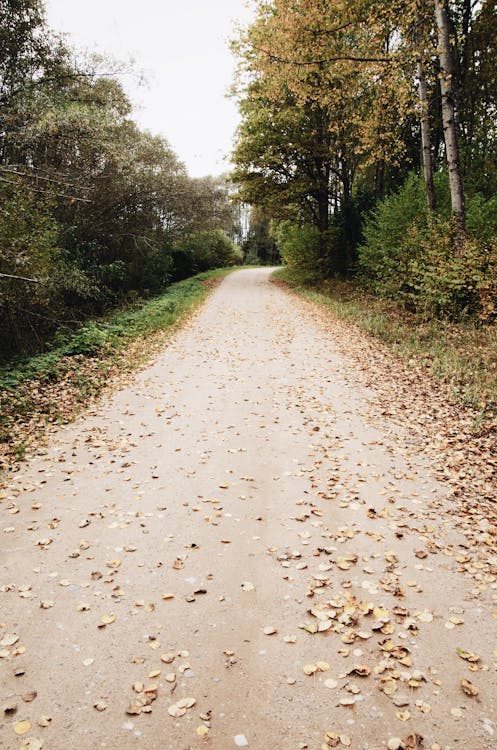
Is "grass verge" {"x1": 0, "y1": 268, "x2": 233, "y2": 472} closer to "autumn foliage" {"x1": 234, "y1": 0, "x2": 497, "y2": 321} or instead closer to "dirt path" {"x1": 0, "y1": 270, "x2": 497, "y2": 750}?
"dirt path" {"x1": 0, "y1": 270, "x2": 497, "y2": 750}

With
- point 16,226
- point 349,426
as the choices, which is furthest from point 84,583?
point 16,226

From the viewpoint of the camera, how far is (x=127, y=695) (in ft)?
9.69

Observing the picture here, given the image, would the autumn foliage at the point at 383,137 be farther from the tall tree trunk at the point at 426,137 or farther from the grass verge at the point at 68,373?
the grass verge at the point at 68,373

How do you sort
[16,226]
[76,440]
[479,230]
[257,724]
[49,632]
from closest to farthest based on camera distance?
[257,724]
[49,632]
[76,440]
[16,226]
[479,230]

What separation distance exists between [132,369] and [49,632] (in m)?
7.30

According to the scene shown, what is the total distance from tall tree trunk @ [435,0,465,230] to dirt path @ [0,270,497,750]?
24.9 ft

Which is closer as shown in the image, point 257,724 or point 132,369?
point 257,724

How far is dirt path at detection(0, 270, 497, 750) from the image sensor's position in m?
2.80

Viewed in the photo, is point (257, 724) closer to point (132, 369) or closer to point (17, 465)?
point (17, 465)

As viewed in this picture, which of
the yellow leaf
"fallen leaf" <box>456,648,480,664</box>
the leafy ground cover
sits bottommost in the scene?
"fallen leaf" <box>456,648,480,664</box>

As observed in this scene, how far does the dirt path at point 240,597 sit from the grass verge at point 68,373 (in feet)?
2.67

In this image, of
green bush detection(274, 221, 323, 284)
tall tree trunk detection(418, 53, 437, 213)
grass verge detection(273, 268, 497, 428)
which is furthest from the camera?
green bush detection(274, 221, 323, 284)

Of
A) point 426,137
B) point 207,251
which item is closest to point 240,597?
point 426,137

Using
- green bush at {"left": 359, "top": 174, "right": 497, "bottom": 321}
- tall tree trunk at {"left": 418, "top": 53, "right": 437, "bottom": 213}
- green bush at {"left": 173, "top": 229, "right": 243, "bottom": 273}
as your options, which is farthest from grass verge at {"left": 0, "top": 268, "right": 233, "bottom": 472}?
green bush at {"left": 173, "top": 229, "right": 243, "bottom": 273}
